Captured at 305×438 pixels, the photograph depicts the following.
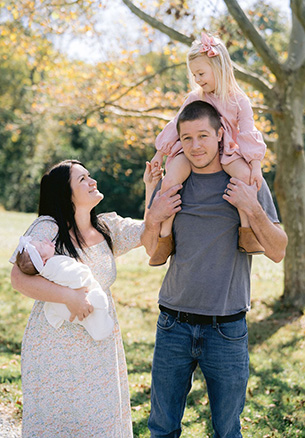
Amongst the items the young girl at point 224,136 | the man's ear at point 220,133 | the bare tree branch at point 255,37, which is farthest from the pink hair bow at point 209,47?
the bare tree branch at point 255,37

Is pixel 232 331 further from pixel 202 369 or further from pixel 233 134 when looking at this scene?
pixel 233 134

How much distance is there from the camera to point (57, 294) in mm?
2430

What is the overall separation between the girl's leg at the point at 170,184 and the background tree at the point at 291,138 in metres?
4.83

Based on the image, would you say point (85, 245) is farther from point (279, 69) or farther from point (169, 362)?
point (279, 69)

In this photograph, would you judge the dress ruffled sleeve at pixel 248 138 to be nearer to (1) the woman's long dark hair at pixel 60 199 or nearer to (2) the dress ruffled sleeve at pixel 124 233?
(2) the dress ruffled sleeve at pixel 124 233

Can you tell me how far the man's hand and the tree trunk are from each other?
17.9ft

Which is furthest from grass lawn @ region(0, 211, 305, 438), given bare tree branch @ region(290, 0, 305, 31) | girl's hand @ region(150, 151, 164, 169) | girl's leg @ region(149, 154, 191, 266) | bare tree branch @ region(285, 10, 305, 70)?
bare tree branch @ region(290, 0, 305, 31)

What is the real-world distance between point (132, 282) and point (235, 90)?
8.32 m

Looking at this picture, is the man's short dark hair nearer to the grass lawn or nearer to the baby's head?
the baby's head

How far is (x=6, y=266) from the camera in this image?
11.7 metres

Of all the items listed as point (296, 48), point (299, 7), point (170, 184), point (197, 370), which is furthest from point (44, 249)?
point (296, 48)

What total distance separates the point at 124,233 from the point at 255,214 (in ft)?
2.97

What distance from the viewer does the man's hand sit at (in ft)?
7.76

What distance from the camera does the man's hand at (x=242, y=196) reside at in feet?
7.76
